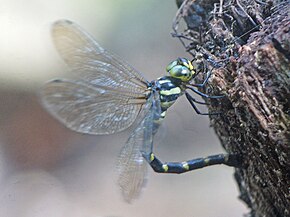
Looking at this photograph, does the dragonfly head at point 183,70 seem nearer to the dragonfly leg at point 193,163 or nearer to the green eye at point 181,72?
the green eye at point 181,72

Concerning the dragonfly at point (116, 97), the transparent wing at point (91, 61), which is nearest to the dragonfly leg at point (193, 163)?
the dragonfly at point (116, 97)

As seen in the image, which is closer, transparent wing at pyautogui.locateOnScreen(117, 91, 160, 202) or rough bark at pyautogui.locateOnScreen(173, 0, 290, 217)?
rough bark at pyautogui.locateOnScreen(173, 0, 290, 217)

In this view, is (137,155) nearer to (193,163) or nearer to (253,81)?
(193,163)

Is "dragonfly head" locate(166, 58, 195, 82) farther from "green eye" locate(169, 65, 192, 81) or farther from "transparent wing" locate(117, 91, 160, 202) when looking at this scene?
"transparent wing" locate(117, 91, 160, 202)

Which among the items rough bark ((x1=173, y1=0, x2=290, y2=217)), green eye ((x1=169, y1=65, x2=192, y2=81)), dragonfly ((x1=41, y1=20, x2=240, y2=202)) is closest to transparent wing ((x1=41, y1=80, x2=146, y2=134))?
dragonfly ((x1=41, y1=20, x2=240, y2=202))

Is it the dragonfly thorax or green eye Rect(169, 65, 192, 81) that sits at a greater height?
green eye Rect(169, 65, 192, 81)

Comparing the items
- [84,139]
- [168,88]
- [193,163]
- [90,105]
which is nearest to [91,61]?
[90,105]
